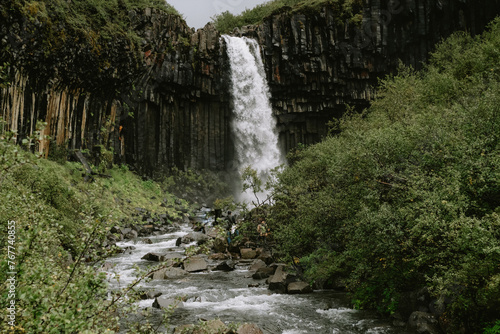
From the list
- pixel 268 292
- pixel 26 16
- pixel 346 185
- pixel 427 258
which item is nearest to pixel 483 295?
pixel 427 258

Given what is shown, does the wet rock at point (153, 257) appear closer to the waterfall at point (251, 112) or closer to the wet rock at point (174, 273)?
the wet rock at point (174, 273)

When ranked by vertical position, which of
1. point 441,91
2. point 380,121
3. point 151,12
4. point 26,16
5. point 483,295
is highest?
point 151,12

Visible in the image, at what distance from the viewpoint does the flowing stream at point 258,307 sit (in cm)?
1046

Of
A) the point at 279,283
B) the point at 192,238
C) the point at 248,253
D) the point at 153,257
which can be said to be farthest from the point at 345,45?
the point at 279,283

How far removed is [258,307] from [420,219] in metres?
6.51

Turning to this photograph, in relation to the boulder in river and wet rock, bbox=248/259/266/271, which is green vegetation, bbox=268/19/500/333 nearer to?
the boulder in river

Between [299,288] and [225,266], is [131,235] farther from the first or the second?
[299,288]

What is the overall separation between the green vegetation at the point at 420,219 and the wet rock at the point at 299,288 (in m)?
0.63

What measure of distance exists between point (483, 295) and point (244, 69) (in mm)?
42203

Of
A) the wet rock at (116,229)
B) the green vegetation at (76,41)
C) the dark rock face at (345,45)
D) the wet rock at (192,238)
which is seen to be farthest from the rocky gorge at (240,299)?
the dark rock face at (345,45)

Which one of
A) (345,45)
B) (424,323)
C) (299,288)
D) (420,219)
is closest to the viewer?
(420,219)

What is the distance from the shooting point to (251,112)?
47.1m

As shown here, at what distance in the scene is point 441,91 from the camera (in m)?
20.5

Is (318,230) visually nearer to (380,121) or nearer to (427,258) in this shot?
(427,258)
